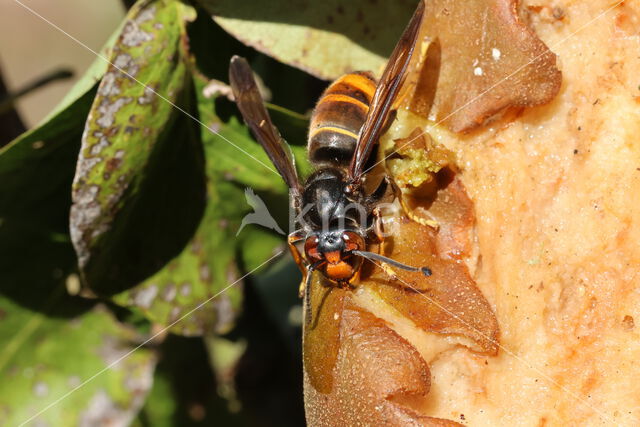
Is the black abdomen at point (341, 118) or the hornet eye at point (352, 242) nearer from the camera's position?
the hornet eye at point (352, 242)

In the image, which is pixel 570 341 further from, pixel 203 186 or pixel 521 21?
pixel 203 186

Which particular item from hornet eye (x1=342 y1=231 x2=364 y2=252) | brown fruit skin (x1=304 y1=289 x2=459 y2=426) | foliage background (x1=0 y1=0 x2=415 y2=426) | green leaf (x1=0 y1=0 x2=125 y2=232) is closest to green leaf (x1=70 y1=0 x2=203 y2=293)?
foliage background (x1=0 y1=0 x2=415 y2=426)

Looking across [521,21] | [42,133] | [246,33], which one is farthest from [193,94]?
[521,21]

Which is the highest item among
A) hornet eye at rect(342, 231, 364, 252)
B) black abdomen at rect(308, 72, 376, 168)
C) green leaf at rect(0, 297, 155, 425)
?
black abdomen at rect(308, 72, 376, 168)

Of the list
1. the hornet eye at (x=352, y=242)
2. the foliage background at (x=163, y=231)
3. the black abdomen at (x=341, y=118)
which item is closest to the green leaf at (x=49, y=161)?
the foliage background at (x=163, y=231)

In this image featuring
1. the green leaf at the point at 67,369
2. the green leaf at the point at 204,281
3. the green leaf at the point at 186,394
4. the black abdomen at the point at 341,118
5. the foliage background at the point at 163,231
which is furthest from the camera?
the green leaf at the point at 186,394

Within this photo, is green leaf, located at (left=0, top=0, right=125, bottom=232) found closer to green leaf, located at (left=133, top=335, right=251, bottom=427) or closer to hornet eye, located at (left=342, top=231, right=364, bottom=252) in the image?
green leaf, located at (left=133, top=335, right=251, bottom=427)

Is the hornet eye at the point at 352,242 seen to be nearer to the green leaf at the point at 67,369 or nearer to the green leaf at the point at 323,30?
the green leaf at the point at 323,30
